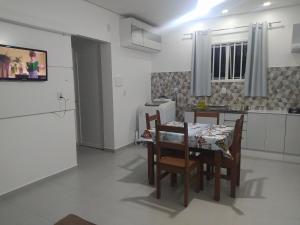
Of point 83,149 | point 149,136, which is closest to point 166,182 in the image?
point 149,136

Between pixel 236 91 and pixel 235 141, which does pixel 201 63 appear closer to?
pixel 236 91

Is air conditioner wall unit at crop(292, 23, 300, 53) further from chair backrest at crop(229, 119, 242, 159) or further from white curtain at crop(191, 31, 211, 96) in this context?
chair backrest at crop(229, 119, 242, 159)

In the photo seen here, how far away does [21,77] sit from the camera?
2.79 m

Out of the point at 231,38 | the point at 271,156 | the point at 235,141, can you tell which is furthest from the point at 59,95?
the point at 271,156

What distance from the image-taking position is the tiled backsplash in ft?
13.9

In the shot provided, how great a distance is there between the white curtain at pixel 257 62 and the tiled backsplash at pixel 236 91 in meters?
0.15

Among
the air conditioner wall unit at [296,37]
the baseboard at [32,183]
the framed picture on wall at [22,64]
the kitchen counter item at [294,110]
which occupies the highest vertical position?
the air conditioner wall unit at [296,37]

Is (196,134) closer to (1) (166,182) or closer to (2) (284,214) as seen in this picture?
(1) (166,182)

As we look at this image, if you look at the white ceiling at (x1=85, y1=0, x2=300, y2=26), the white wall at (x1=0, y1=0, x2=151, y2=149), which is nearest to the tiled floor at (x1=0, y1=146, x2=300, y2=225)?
the white wall at (x1=0, y1=0, x2=151, y2=149)

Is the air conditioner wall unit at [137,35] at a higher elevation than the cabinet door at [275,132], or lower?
higher

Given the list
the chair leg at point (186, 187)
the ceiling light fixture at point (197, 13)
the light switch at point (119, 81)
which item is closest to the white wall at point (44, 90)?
the light switch at point (119, 81)

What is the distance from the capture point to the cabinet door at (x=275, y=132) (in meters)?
3.95

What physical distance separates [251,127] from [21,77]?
3.81 meters

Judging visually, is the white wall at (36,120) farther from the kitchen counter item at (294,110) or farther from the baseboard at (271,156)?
the kitchen counter item at (294,110)
